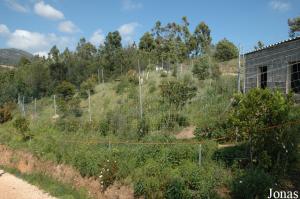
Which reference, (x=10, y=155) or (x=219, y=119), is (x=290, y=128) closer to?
(x=219, y=119)

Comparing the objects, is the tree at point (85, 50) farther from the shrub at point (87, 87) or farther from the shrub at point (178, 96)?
the shrub at point (178, 96)

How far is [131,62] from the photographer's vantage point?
3259cm

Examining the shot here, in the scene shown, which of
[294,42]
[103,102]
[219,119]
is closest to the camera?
[219,119]

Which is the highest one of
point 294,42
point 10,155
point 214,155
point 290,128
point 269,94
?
point 294,42

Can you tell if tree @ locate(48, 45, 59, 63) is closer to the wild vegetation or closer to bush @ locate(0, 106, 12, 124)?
the wild vegetation

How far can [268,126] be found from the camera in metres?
7.82

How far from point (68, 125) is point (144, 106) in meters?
3.75

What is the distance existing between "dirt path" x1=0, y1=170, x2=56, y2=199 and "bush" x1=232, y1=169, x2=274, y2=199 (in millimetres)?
6054

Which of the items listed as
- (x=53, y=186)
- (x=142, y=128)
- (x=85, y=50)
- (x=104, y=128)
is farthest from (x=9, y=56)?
(x=53, y=186)

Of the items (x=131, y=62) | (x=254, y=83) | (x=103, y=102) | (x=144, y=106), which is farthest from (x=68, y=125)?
(x=131, y=62)

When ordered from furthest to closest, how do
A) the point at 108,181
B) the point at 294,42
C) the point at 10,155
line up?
the point at 10,155, the point at 294,42, the point at 108,181

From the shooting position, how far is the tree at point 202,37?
46.5 m

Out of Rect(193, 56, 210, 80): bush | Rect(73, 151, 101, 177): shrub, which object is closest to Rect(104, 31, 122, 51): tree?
Rect(193, 56, 210, 80): bush

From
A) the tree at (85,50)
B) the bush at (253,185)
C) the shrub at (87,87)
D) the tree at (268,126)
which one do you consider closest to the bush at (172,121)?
the tree at (268,126)
